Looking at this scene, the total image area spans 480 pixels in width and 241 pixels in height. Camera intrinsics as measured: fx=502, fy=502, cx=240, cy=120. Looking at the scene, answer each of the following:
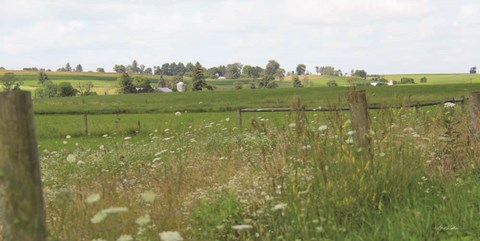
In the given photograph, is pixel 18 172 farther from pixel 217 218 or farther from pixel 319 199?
pixel 319 199

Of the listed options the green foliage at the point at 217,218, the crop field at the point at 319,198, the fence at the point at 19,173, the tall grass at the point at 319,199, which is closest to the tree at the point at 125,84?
the crop field at the point at 319,198

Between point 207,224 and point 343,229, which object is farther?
point 207,224

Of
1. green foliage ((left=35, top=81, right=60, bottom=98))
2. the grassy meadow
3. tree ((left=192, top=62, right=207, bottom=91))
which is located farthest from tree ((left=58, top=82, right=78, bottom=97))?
the grassy meadow

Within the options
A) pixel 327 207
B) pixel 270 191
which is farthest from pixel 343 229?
pixel 270 191

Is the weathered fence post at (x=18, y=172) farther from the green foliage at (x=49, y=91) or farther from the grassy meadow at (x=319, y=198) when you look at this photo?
the green foliage at (x=49, y=91)

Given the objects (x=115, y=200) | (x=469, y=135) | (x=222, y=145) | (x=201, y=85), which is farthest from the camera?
(x=201, y=85)

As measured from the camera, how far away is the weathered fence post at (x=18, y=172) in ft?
10.7

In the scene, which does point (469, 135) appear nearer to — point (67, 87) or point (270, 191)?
point (270, 191)

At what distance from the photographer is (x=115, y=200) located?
235 inches

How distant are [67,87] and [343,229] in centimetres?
12270

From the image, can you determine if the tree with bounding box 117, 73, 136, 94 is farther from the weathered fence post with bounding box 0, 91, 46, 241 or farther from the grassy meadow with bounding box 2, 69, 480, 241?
the weathered fence post with bounding box 0, 91, 46, 241

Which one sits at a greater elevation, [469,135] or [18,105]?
[18,105]

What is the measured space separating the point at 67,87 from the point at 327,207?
122 meters

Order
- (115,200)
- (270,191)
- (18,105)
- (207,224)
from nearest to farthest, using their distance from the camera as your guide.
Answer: (18,105), (207,224), (270,191), (115,200)
